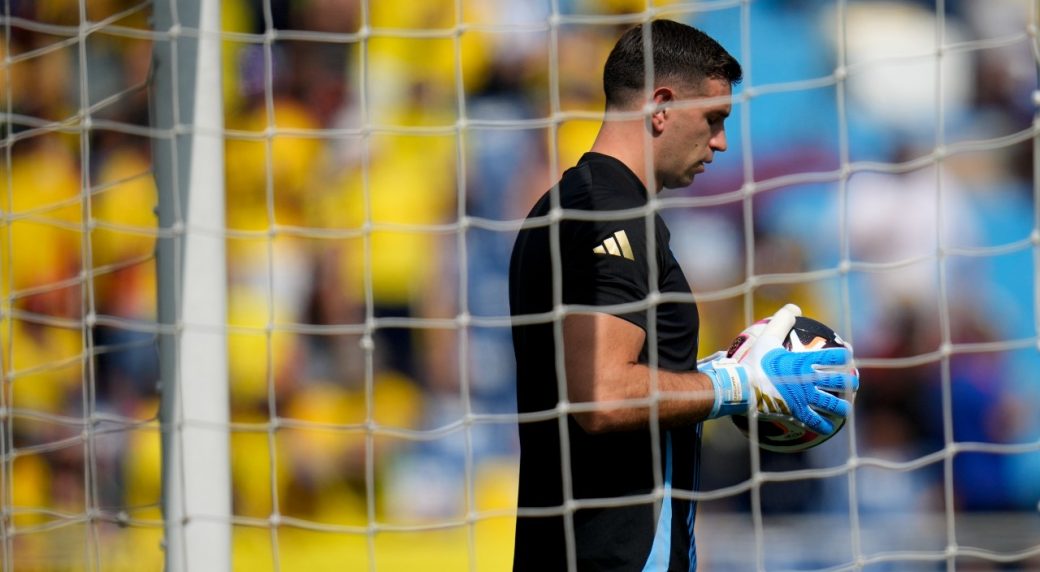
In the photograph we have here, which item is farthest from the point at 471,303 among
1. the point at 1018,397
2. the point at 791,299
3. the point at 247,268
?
the point at 1018,397

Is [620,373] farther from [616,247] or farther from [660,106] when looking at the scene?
[660,106]

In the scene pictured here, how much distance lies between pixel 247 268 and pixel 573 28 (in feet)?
4.31

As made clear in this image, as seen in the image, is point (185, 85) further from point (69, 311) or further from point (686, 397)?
point (69, 311)

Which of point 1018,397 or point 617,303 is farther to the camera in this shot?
point 1018,397

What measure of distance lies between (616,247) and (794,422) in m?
0.43

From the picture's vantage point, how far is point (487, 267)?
3.94 metres

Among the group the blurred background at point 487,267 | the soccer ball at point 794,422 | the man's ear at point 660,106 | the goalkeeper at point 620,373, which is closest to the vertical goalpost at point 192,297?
the goalkeeper at point 620,373

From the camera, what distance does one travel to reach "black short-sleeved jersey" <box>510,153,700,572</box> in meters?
1.86

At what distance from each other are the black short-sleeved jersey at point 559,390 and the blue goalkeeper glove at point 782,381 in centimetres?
8

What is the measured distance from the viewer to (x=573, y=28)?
393 centimetres

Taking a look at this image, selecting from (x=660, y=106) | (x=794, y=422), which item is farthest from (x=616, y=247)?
(x=794, y=422)

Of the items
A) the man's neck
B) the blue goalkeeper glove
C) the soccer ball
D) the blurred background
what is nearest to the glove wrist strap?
the blue goalkeeper glove

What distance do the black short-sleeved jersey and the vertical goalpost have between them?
0.48 m

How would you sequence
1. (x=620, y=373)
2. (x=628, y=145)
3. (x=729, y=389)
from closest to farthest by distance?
(x=620, y=373)
(x=729, y=389)
(x=628, y=145)
